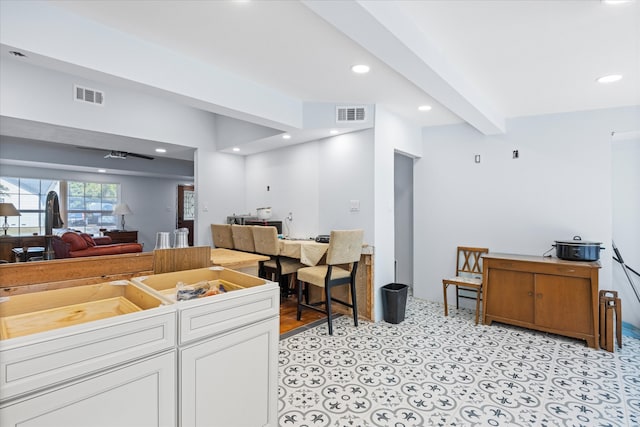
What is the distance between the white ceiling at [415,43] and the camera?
6.12ft

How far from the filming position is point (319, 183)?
14.1 feet

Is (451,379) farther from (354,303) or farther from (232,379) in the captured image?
(232,379)

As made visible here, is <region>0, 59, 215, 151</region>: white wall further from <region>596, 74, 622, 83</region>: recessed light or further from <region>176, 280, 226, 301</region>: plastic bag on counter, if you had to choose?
<region>596, 74, 622, 83</region>: recessed light

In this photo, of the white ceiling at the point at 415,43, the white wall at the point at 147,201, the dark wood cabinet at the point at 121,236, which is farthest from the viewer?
the white wall at the point at 147,201

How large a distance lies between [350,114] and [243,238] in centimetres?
205

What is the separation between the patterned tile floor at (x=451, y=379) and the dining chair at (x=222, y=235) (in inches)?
72.7

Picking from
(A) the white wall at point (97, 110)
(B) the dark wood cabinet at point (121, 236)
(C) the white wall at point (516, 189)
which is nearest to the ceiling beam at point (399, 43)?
(C) the white wall at point (516, 189)

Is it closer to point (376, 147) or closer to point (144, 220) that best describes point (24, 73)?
point (376, 147)

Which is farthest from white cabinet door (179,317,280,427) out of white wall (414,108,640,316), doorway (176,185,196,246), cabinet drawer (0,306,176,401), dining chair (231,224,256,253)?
doorway (176,185,196,246)

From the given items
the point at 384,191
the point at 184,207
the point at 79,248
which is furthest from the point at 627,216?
the point at 184,207

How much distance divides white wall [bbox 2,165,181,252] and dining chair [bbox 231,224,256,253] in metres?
5.15

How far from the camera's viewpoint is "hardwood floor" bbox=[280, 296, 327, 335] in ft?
11.6

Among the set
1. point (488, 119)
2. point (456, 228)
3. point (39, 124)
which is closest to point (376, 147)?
point (488, 119)

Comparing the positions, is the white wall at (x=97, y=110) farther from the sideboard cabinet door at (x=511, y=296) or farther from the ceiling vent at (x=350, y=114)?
the sideboard cabinet door at (x=511, y=296)
